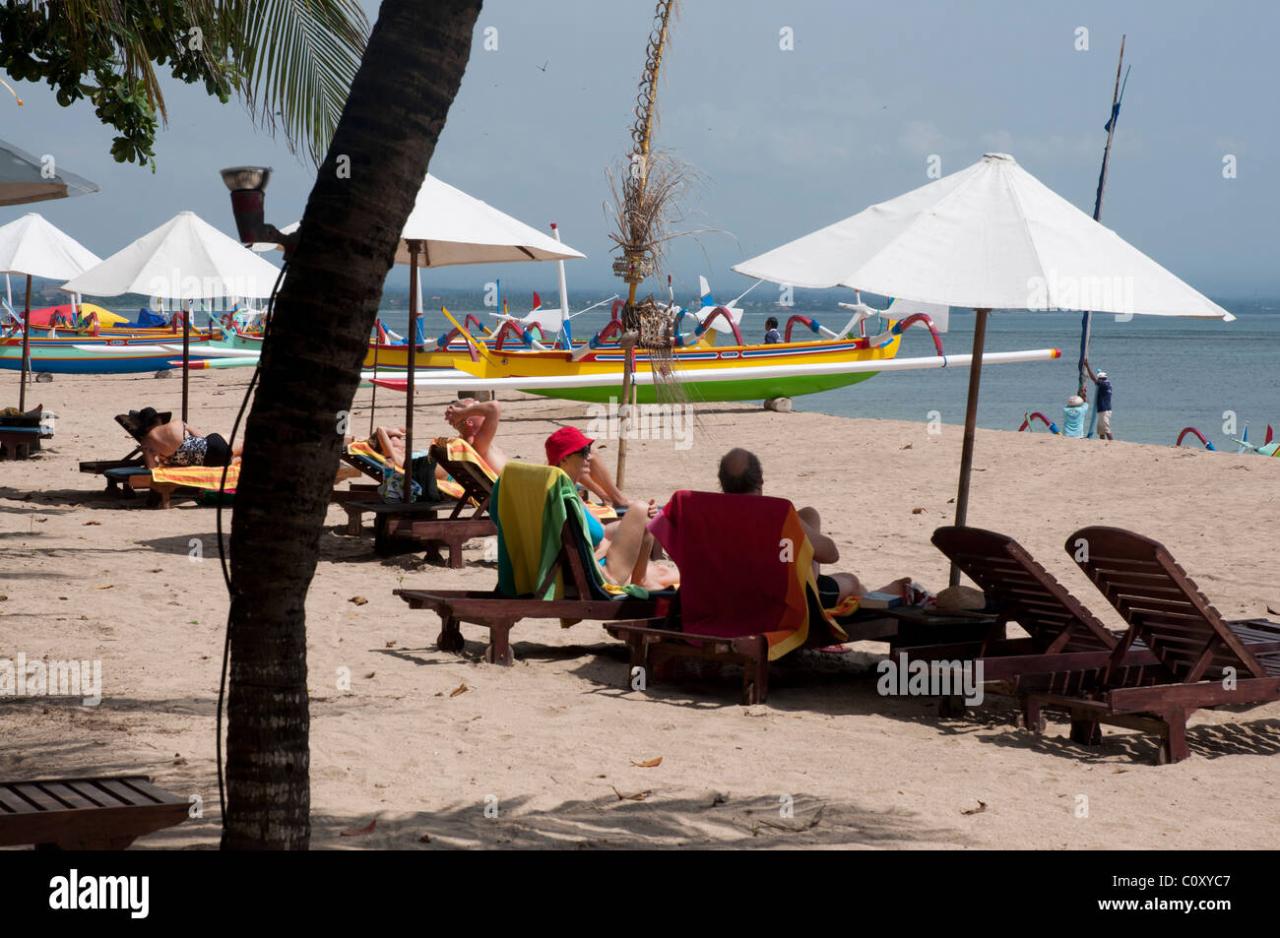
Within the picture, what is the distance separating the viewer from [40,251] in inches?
653

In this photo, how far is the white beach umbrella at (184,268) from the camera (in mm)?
11477

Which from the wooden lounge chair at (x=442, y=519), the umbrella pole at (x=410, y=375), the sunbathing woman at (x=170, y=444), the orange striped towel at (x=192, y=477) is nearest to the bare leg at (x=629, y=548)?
the wooden lounge chair at (x=442, y=519)

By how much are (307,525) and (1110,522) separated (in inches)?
347

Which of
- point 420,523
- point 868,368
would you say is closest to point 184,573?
point 420,523

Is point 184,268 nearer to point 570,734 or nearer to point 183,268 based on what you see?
point 183,268

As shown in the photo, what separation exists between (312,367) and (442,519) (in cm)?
613

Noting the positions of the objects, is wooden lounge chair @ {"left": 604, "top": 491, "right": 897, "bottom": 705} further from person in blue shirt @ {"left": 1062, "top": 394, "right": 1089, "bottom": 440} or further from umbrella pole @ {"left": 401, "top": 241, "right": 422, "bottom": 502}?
person in blue shirt @ {"left": 1062, "top": 394, "right": 1089, "bottom": 440}

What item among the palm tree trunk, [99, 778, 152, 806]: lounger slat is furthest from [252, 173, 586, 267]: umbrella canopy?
the palm tree trunk

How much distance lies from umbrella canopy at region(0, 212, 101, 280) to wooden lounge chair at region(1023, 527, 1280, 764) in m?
13.9

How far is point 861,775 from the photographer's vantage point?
14.9 feet

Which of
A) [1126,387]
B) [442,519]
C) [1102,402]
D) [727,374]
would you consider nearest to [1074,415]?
[1102,402]

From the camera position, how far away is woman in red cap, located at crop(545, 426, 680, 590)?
668 centimetres

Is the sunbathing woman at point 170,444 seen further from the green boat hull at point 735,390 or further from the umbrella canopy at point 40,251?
the green boat hull at point 735,390
